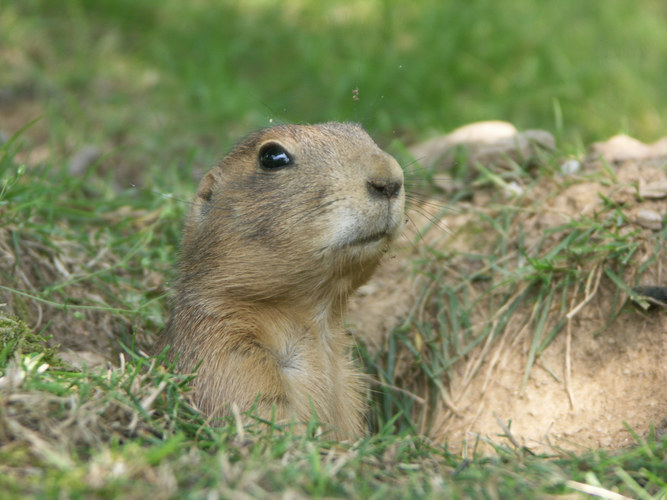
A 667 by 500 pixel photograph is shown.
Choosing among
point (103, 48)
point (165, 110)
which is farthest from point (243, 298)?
point (103, 48)

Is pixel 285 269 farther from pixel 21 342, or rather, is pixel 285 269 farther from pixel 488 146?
pixel 488 146

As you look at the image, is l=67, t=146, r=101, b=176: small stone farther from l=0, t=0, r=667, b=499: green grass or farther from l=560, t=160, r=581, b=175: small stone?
l=560, t=160, r=581, b=175: small stone

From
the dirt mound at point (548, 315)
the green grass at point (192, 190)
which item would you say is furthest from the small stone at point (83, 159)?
the dirt mound at point (548, 315)

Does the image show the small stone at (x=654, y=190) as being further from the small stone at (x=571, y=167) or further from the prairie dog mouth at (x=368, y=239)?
the prairie dog mouth at (x=368, y=239)

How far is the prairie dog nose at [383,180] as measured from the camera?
391 centimetres

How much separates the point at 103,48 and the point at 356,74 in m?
2.84

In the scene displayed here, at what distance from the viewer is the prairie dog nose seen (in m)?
3.91

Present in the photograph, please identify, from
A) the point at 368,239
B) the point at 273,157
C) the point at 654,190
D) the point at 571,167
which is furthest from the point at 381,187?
the point at 571,167

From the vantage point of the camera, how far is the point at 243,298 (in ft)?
13.9

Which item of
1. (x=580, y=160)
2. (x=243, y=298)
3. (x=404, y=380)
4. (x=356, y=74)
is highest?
(x=356, y=74)

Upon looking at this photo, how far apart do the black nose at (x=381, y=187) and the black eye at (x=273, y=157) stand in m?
0.61

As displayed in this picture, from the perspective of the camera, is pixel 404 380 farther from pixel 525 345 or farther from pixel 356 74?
pixel 356 74

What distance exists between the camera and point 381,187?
392 cm

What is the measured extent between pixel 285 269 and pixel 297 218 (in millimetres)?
262
